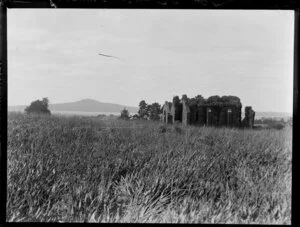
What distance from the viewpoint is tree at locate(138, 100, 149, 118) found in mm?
2994

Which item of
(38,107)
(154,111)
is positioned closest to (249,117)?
(154,111)

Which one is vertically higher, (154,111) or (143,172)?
(154,111)

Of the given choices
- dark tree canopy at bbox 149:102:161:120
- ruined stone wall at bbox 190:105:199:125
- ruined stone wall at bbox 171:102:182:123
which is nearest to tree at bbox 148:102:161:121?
Result: dark tree canopy at bbox 149:102:161:120

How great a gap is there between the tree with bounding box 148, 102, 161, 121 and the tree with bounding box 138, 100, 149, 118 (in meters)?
0.03

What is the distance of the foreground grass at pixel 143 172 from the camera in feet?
9.30

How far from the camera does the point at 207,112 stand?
308 centimetres

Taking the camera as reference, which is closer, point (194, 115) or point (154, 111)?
point (154, 111)

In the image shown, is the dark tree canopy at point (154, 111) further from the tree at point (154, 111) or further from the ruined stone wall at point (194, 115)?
the ruined stone wall at point (194, 115)

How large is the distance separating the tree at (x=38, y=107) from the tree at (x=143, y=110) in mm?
791

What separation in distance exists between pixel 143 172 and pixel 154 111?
53 centimetres

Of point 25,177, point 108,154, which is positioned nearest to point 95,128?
point 108,154

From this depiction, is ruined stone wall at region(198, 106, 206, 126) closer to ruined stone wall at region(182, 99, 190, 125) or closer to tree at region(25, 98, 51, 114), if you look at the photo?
ruined stone wall at region(182, 99, 190, 125)

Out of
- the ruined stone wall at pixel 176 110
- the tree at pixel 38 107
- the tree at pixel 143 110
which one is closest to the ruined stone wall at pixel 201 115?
the ruined stone wall at pixel 176 110

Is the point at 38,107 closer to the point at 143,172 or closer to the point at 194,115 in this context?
the point at 143,172
